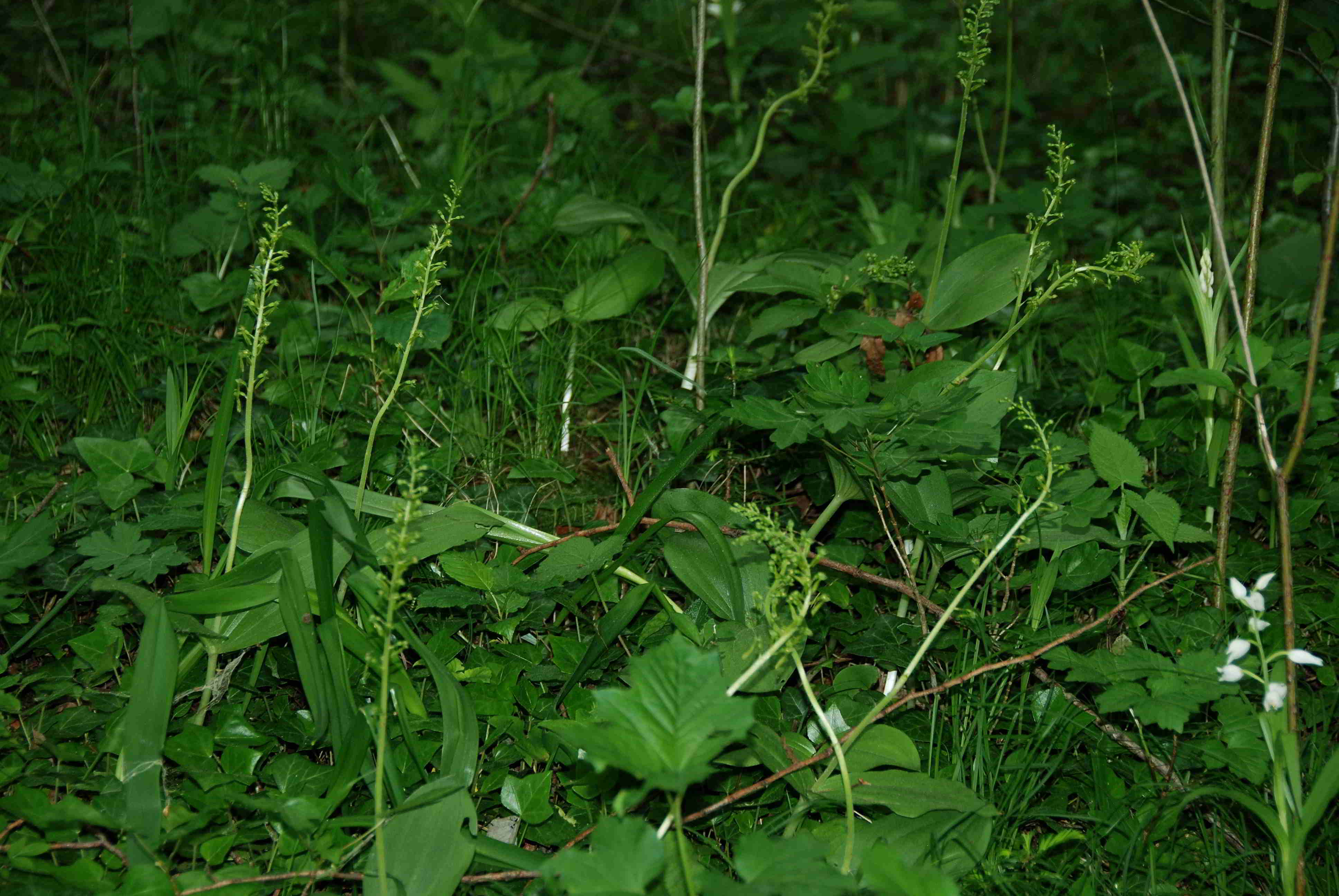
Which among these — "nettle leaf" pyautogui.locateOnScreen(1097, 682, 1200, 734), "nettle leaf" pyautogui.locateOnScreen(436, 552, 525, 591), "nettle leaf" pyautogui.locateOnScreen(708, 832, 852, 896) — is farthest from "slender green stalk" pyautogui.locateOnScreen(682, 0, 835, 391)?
"nettle leaf" pyautogui.locateOnScreen(708, 832, 852, 896)

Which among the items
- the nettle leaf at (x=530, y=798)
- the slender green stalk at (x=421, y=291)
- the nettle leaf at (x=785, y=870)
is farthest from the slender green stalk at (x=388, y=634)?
the nettle leaf at (x=785, y=870)

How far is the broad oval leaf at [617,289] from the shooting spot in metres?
2.37

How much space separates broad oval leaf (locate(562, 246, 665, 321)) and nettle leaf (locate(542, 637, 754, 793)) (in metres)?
1.27

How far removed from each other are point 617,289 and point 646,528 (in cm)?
71

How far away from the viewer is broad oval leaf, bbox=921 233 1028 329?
78.4 inches

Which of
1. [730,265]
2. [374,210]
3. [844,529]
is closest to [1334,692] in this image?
[844,529]

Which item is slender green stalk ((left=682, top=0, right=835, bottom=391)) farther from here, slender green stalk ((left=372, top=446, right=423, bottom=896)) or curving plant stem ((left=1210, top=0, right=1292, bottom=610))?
slender green stalk ((left=372, top=446, right=423, bottom=896))

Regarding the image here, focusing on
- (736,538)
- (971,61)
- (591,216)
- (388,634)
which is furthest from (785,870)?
(591,216)

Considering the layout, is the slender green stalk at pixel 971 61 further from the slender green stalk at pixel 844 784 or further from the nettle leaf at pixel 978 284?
the slender green stalk at pixel 844 784

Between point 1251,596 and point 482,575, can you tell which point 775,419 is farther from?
point 1251,596

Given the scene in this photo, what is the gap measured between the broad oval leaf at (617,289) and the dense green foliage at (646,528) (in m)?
0.01

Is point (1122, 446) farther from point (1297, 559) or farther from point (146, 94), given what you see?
point (146, 94)

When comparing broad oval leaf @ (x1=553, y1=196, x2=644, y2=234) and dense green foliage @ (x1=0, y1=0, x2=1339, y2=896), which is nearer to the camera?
dense green foliage @ (x1=0, y1=0, x2=1339, y2=896)

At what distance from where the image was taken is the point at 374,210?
98.3 inches
